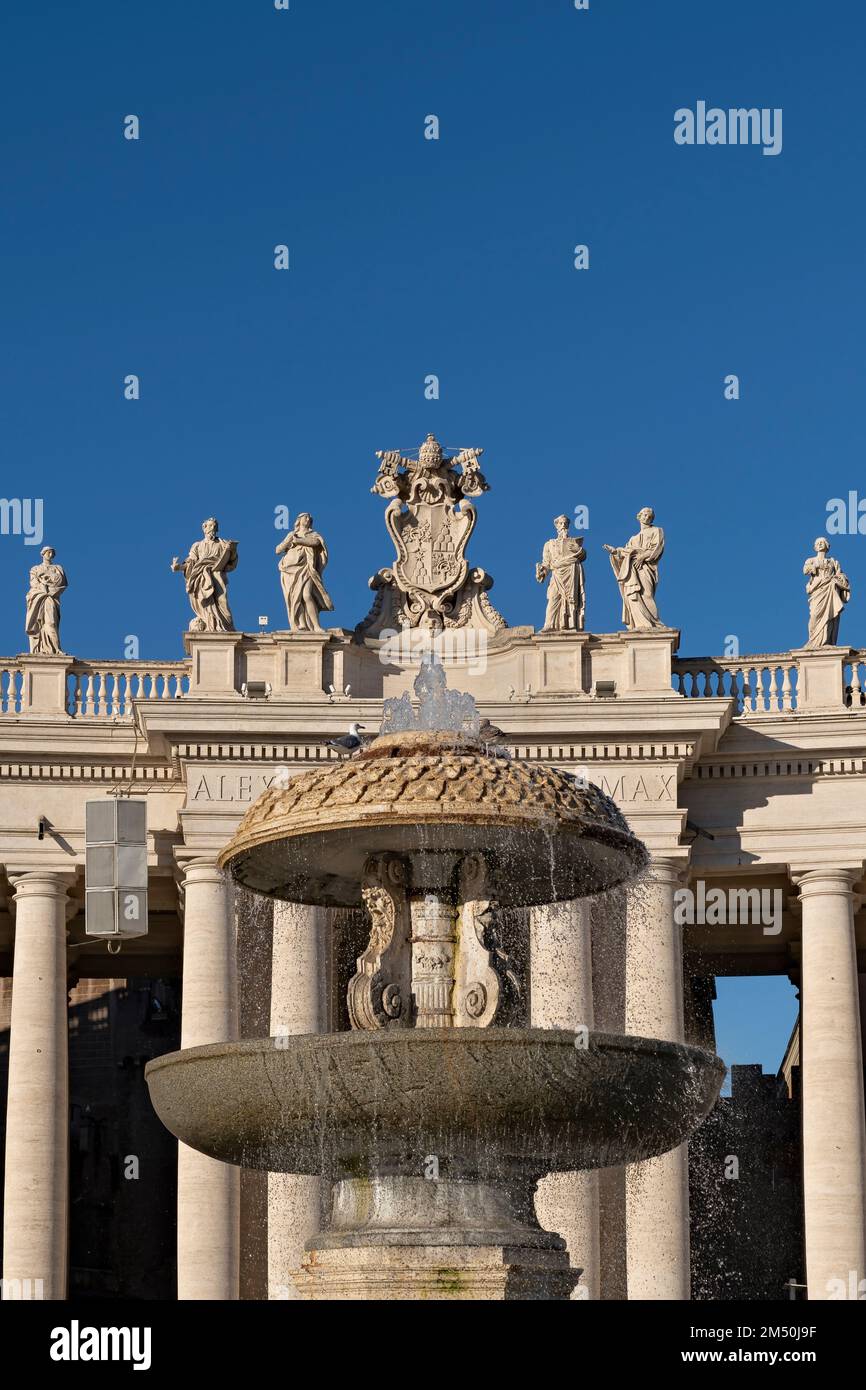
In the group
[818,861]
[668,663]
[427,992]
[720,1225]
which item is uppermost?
[668,663]

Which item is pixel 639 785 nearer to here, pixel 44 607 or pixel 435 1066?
pixel 44 607

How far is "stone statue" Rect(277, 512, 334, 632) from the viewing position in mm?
51500

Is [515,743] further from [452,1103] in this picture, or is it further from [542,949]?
[452,1103]

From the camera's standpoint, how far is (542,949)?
160 ft

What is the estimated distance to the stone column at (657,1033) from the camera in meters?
46.5

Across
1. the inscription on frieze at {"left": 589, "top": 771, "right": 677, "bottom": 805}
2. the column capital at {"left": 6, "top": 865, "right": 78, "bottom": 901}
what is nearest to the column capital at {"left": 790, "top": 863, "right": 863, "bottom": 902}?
the inscription on frieze at {"left": 589, "top": 771, "right": 677, "bottom": 805}

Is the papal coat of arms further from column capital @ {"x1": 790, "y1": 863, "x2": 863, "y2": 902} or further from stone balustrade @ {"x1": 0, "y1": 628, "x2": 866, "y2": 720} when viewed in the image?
column capital @ {"x1": 790, "y1": 863, "x2": 863, "y2": 902}

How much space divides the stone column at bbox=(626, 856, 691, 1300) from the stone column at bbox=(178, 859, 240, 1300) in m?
7.51

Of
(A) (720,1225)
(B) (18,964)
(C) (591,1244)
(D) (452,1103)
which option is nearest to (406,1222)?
(D) (452,1103)

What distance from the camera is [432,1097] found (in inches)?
875

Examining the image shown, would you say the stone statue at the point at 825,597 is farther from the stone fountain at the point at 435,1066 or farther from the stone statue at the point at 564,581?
the stone fountain at the point at 435,1066

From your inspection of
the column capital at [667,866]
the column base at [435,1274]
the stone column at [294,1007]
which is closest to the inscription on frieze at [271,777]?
the column capital at [667,866]

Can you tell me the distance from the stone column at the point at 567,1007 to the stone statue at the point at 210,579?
882 centimetres
